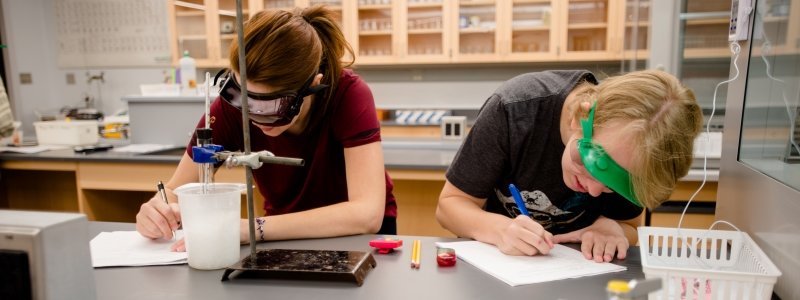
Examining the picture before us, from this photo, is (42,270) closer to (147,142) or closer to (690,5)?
(147,142)

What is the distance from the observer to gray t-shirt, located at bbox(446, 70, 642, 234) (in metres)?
1.06

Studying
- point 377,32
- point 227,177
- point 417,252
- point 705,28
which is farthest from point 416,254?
point 377,32

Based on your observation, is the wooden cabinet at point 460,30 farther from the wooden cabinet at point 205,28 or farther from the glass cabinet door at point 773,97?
the glass cabinet door at point 773,97

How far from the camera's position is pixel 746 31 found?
0.98m

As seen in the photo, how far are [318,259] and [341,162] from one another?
0.45m

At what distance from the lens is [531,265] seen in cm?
87

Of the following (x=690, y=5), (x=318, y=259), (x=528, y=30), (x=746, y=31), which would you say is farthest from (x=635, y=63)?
(x=318, y=259)

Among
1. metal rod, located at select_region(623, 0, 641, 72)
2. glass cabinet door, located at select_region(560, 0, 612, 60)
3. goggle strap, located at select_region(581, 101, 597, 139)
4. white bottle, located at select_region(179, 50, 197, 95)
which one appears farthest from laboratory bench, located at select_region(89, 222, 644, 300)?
glass cabinet door, located at select_region(560, 0, 612, 60)

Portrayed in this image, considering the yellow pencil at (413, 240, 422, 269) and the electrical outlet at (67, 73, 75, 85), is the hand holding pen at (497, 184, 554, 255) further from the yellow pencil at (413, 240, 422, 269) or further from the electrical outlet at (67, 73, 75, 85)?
the electrical outlet at (67, 73, 75, 85)

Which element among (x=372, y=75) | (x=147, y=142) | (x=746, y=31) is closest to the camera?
(x=746, y=31)

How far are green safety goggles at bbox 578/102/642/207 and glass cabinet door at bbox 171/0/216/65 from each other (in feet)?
13.5

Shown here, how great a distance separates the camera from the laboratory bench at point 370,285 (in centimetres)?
75

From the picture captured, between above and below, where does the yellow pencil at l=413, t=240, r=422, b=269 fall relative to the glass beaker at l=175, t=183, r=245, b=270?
below

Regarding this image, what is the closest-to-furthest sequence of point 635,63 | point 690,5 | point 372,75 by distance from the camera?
point 690,5, point 635,63, point 372,75
